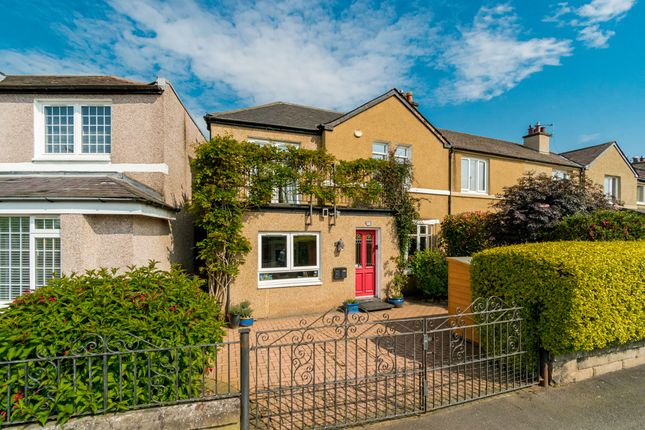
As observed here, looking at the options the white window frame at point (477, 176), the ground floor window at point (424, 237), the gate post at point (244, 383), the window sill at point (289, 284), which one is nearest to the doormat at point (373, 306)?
the window sill at point (289, 284)

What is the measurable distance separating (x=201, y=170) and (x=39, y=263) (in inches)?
172

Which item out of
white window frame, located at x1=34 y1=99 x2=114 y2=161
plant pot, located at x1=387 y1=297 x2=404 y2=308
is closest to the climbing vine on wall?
white window frame, located at x1=34 y1=99 x2=114 y2=161

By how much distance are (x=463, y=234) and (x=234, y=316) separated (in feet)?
32.4

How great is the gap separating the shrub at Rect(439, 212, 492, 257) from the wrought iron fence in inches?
454

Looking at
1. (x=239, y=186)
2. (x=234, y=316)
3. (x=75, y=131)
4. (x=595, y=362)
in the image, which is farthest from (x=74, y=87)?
(x=595, y=362)

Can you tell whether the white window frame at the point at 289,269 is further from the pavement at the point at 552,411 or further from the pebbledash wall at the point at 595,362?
the pebbledash wall at the point at 595,362

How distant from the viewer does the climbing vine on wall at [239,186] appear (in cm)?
868

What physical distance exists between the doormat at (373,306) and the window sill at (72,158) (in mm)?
9197

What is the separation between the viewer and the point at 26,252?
7309mm

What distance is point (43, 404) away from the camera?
11.3ft

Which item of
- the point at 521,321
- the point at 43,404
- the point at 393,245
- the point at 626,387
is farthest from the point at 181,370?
the point at 393,245

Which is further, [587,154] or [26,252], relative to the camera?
[587,154]

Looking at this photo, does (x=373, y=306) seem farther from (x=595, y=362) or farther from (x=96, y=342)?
(x=96, y=342)

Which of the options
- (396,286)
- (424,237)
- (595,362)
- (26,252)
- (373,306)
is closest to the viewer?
(595,362)
